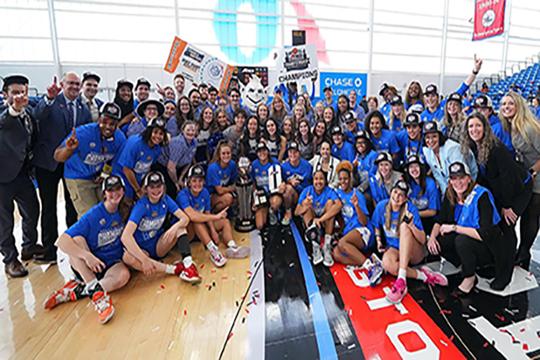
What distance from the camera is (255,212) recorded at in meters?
4.29

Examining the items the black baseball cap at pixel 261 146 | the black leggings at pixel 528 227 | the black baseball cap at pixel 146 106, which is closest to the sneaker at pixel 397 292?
the black leggings at pixel 528 227

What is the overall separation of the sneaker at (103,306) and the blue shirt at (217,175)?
185cm

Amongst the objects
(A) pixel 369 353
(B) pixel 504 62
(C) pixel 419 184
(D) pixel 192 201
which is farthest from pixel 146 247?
(B) pixel 504 62

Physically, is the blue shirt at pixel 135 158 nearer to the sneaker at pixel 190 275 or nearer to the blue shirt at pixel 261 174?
the sneaker at pixel 190 275

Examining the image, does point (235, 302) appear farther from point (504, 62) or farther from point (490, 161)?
point (504, 62)

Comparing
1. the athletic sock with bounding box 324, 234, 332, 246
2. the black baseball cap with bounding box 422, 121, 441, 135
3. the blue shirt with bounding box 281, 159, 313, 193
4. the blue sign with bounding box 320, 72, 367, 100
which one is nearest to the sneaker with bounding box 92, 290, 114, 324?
the athletic sock with bounding box 324, 234, 332, 246

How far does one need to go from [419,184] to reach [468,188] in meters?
0.54

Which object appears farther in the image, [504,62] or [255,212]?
[504,62]

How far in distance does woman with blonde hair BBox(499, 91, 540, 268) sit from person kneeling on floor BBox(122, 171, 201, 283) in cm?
323

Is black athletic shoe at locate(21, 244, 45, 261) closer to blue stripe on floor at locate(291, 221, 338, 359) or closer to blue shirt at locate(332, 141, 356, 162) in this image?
blue stripe on floor at locate(291, 221, 338, 359)

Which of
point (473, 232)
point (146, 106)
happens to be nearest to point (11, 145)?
point (146, 106)

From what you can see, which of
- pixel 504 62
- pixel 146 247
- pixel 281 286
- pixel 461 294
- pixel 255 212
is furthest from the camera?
pixel 504 62

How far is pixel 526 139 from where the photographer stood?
2.86 m

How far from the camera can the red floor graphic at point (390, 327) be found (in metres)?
2.07
